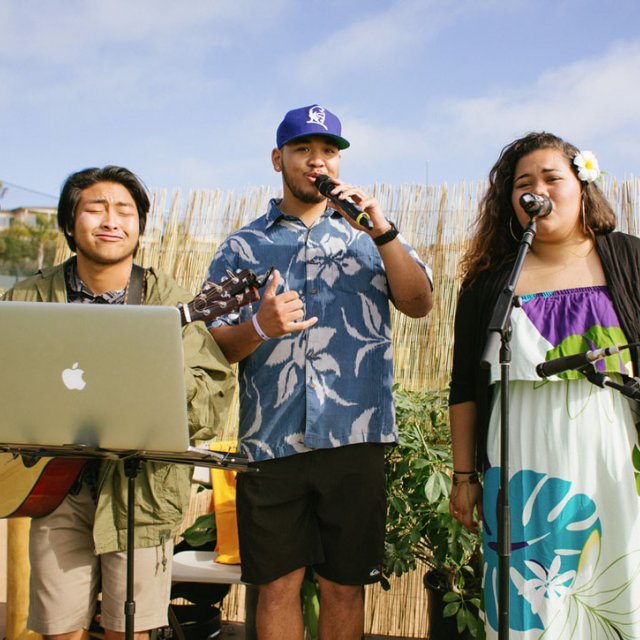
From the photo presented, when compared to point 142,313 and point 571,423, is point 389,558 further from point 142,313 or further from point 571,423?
point 142,313

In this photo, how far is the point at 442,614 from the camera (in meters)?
3.32

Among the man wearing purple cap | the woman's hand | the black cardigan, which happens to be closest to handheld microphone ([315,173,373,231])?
the man wearing purple cap

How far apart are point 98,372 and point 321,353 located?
3.05 ft

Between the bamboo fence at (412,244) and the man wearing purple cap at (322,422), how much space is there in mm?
1646

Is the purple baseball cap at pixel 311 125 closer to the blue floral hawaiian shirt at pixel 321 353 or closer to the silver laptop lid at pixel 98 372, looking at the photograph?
the blue floral hawaiian shirt at pixel 321 353

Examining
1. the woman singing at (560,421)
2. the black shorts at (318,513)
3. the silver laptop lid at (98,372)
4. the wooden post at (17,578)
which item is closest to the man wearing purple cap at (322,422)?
the black shorts at (318,513)

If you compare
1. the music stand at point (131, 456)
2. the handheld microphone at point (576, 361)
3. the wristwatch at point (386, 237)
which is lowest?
the music stand at point (131, 456)

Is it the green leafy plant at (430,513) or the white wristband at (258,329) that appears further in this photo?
the green leafy plant at (430,513)

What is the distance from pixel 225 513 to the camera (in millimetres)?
3635

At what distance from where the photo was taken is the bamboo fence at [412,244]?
4012mm

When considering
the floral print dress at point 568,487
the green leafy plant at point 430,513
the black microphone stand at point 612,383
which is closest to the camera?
the black microphone stand at point 612,383

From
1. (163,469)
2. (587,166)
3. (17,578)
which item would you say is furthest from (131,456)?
(17,578)

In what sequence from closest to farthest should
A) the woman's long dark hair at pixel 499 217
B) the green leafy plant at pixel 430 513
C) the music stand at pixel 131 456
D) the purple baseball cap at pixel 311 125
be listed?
the music stand at pixel 131 456
the woman's long dark hair at pixel 499 217
the purple baseball cap at pixel 311 125
the green leafy plant at pixel 430 513

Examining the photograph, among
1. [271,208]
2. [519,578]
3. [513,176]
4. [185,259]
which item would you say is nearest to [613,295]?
[513,176]
